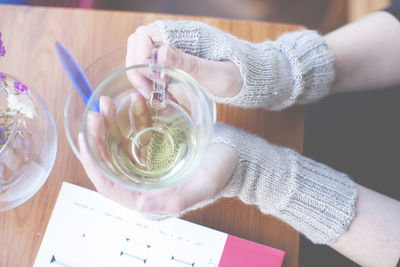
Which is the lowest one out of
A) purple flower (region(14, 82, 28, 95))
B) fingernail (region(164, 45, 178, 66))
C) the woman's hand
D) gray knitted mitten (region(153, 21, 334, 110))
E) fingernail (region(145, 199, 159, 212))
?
fingernail (region(145, 199, 159, 212))

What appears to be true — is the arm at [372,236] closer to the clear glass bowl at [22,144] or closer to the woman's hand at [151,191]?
the woman's hand at [151,191]

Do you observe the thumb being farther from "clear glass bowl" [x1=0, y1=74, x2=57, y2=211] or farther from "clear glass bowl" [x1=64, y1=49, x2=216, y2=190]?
"clear glass bowl" [x1=0, y1=74, x2=57, y2=211]

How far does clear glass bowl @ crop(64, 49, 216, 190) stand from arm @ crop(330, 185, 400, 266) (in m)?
0.26

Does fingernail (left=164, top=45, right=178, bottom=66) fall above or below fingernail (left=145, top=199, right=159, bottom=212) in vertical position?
above

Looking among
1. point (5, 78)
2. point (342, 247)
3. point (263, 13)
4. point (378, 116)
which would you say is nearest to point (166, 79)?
point (5, 78)

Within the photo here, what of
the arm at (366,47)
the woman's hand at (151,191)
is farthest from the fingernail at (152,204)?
the arm at (366,47)

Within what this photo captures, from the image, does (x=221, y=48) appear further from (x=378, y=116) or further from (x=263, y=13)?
(x=263, y=13)

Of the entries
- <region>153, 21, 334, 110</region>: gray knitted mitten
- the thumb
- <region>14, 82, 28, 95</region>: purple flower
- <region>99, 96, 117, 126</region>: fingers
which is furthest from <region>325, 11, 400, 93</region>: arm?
<region>14, 82, 28, 95</region>: purple flower

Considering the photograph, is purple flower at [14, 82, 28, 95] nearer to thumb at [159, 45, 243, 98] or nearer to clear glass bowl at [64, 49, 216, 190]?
clear glass bowl at [64, 49, 216, 190]

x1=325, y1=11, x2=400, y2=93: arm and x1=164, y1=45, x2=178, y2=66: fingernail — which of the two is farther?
x1=325, y1=11, x2=400, y2=93: arm

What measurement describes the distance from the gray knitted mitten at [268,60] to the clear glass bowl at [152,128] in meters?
0.06

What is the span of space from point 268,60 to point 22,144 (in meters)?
0.36

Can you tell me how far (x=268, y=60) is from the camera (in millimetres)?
478

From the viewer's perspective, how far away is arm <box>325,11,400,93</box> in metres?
0.55
